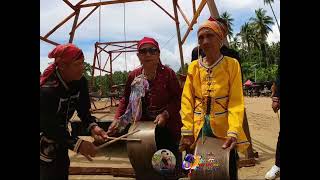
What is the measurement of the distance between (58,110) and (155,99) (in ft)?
3.27

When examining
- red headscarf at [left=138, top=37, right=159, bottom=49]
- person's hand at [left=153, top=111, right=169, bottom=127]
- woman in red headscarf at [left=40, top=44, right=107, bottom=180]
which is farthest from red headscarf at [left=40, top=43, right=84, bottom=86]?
person's hand at [left=153, top=111, right=169, bottom=127]

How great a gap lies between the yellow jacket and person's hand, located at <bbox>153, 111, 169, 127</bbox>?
1.39 ft

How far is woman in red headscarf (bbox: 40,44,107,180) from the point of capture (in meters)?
2.40

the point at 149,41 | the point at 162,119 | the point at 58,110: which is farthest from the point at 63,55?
the point at 162,119

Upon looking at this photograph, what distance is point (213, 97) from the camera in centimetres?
264

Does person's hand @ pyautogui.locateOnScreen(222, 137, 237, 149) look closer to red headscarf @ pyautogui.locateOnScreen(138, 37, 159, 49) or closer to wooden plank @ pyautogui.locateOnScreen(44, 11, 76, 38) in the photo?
red headscarf @ pyautogui.locateOnScreen(138, 37, 159, 49)

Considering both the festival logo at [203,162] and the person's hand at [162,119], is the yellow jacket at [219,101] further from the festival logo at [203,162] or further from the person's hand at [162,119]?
the person's hand at [162,119]

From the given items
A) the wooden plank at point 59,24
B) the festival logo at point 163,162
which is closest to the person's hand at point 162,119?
the festival logo at point 163,162

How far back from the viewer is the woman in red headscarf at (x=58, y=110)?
2.40m
